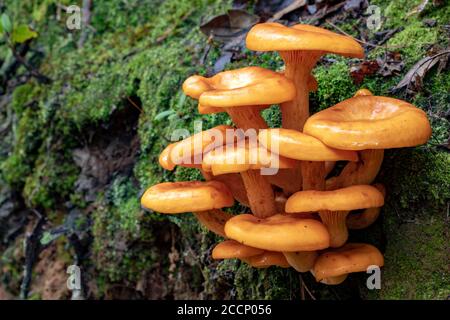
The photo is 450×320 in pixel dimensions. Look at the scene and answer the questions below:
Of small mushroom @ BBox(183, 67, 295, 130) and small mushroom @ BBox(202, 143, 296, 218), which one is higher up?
small mushroom @ BBox(183, 67, 295, 130)

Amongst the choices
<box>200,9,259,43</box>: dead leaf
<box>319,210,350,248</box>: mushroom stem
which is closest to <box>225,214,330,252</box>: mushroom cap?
<box>319,210,350,248</box>: mushroom stem

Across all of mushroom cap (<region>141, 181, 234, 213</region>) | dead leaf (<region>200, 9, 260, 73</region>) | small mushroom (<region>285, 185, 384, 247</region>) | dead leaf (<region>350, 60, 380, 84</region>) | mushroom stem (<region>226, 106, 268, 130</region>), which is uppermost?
dead leaf (<region>200, 9, 260, 73</region>)

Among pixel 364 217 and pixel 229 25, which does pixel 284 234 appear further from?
pixel 229 25

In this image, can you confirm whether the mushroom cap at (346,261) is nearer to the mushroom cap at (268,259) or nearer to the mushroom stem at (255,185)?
the mushroom cap at (268,259)

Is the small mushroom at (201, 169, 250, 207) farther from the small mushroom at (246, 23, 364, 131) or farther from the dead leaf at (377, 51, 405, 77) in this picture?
the dead leaf at (377, 51, 405, 77)

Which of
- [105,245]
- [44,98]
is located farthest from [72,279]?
[44,98]

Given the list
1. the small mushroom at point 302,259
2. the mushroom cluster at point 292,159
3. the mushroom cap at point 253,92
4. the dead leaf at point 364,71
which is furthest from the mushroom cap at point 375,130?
the dead leaf at point 364,71

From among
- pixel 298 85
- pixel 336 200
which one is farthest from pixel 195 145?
pixel 336 200
